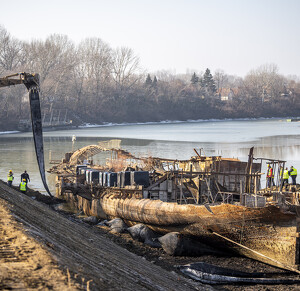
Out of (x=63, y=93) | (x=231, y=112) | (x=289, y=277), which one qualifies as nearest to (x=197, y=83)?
(x=231, y=112)

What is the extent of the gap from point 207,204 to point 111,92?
108124mm

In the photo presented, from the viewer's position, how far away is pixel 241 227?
18.1m

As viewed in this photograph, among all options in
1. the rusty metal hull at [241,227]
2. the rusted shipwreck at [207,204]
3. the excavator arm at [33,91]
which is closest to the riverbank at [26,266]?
the excavator arm at [33,91]

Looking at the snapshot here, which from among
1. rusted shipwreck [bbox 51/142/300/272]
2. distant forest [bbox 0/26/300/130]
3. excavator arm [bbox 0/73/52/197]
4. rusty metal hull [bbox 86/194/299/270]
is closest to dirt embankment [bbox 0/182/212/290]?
excavator arm [bbox 0/73/52/197]

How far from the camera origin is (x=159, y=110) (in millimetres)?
130375

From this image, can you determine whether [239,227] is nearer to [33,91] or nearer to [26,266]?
[33,91]

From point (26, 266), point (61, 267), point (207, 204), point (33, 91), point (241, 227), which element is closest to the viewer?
point (26, 266)

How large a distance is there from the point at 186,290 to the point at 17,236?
16.6 feet

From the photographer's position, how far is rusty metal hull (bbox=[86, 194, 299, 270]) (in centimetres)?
1716

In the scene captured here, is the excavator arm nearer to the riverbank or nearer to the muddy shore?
the muddy shore

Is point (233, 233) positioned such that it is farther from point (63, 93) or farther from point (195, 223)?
point (63, 93)

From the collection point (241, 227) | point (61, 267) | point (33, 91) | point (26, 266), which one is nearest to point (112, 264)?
point (61, 267)

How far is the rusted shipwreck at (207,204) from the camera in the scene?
57.2ft

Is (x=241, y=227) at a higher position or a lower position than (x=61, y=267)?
lower
